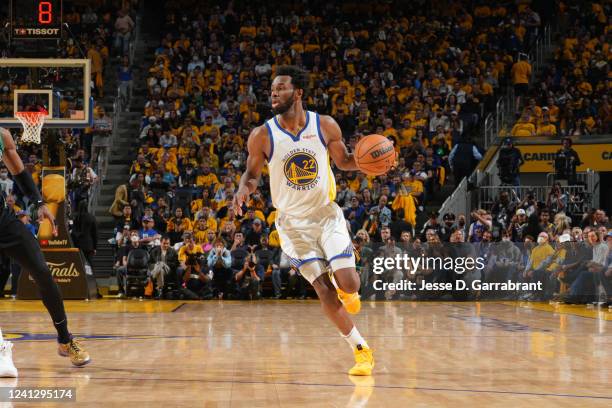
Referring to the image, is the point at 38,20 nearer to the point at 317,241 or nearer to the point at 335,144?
the point at 335,144

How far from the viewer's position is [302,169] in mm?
6781

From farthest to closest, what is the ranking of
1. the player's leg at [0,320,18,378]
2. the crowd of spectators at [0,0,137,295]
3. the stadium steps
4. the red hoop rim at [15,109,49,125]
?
the stadium steps
the crowd of spectators at [0,0,137,295]
the red hoop rim at [15,109,49,125]
the player's leg at [0,320,18,378]

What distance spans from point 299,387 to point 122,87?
19.4m

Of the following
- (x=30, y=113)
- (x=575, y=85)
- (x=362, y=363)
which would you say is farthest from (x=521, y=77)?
(x=362, y=363)

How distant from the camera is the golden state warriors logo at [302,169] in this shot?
6781mm

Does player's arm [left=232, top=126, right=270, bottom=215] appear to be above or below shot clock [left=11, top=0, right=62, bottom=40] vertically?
below

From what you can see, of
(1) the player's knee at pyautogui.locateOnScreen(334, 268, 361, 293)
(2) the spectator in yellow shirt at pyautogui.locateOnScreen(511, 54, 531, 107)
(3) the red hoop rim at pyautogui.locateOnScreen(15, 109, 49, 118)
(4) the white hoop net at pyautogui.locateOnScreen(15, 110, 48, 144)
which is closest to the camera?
(1) the player's knee at pyautogui.locateOnScreen(334, 268, 361, 293)

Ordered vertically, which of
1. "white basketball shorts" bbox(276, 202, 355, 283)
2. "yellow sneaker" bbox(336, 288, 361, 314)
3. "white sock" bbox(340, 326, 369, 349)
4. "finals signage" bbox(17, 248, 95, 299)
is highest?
"white basketball shorts" bbox(276, 202, 355, 283)

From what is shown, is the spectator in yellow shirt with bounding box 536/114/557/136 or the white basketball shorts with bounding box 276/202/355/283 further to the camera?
the spectator in yellow shirt with bounding box 536/114/557/136

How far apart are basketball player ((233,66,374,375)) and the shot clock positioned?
359 inches

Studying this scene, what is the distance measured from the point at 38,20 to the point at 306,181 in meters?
9.65

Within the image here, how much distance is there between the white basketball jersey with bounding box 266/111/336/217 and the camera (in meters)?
6.79

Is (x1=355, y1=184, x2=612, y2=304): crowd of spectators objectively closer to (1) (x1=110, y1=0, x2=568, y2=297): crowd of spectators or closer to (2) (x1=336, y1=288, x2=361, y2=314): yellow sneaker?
(1) (x1=110, y1=0, x2=568, y2=297): crowd of spectators

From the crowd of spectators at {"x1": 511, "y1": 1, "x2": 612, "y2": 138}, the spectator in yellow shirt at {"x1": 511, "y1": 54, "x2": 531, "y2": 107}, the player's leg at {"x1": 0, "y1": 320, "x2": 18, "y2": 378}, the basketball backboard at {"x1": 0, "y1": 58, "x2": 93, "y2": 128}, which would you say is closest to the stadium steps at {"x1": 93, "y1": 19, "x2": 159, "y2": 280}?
the basketball backboard at {"x1": 0, "y1": 58, "x2": 93, "y2": 128}
